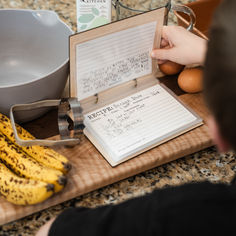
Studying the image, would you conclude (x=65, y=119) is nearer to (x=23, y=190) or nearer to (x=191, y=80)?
(x=23, y=190)

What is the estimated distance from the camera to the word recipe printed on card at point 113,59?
98cm

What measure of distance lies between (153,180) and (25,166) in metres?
0.30

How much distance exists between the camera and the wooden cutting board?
0.85 meters

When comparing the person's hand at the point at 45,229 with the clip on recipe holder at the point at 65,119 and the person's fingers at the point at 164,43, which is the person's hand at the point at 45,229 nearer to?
the clip on recipe holder at the point at 65,119

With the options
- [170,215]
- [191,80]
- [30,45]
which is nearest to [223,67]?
[170,215]

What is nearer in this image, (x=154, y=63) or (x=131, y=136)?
(x=131, y=136)

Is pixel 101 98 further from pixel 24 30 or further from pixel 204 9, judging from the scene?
pixel 204 9

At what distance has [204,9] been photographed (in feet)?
4.32

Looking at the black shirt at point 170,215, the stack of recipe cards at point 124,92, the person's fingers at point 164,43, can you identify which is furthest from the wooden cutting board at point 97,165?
the person's fingers at point 164,43

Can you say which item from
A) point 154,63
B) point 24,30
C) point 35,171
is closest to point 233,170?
point 154,63

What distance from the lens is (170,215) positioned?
627 millimetres

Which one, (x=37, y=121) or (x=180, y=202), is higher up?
(x=180, y=202)

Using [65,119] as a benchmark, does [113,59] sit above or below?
above

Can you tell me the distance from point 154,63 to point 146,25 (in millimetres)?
129
